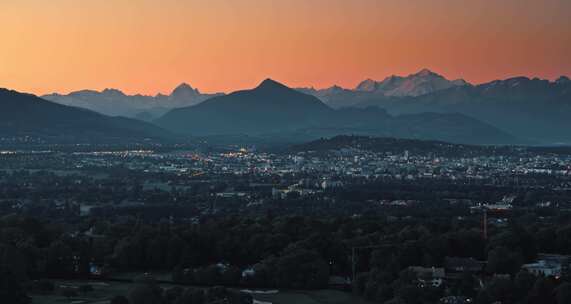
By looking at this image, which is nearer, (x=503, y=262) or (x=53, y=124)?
(x=503, y=262)

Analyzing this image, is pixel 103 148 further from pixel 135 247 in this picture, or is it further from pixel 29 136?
pixel 135 247

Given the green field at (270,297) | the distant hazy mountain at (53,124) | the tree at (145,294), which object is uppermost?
the distant hazy mountain at (53,124)

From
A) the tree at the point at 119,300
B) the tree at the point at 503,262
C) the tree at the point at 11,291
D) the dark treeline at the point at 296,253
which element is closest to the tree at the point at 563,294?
the dark treeline at the point at 296,253

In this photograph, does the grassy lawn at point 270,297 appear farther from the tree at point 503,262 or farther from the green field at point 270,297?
the tree at point 503,262

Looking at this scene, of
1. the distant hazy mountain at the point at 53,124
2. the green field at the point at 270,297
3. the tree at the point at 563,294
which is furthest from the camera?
the distant hazy mountain at the point at 53,124

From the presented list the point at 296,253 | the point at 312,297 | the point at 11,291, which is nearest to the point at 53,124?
the point at 296,253

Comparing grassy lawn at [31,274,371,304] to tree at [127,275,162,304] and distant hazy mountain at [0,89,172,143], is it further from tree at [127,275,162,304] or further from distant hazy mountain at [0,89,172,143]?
distant hazy mountain at [0,89,172,143]

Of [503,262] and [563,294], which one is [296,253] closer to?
[503,262]

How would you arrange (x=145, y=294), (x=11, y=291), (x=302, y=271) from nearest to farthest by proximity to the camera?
(x=145, y=294)
(x=11, y=291)
(x=302, y=271)

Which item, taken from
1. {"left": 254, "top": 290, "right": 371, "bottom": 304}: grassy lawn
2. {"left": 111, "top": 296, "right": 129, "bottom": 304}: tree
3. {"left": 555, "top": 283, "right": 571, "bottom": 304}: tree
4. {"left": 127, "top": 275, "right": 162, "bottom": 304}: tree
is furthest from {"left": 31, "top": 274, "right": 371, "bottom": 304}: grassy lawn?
{"left": 555, "top": 283, "right": 571, "bottom": 304}: tree

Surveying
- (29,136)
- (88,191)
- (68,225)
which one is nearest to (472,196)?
(88,191)
